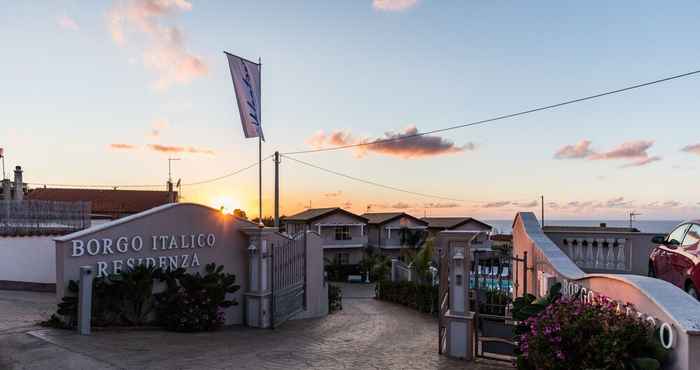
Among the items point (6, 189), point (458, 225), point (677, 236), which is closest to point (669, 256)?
point (677, 236)

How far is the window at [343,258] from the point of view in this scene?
4456 cm

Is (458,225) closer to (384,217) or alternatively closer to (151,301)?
(384,217)

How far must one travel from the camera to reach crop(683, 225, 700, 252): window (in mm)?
6648

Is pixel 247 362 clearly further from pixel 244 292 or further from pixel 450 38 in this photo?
pixel 450 38

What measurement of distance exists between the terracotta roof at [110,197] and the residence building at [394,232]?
20.7 m

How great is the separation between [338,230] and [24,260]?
31911 mm

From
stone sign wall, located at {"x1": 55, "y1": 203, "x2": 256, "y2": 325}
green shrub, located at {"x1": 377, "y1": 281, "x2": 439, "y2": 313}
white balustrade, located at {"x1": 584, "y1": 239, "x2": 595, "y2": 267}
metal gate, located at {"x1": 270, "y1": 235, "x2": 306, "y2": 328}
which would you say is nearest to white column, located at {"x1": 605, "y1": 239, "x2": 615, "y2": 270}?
white balustrade, located at {"x1": 584, "y1": 239, "x2": 595, "y2": 267}

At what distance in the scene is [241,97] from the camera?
14.8m

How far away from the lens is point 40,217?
16.0m

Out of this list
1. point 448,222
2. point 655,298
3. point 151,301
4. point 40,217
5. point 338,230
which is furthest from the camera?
point 448,222

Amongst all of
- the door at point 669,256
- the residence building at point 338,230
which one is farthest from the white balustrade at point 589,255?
the residence building at point 338,230

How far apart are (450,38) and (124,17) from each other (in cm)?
964

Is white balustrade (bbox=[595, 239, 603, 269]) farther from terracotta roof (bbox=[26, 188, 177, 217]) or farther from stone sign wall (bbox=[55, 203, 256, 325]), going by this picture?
terracotta roof (bbox=[26, 188, 177, 217])

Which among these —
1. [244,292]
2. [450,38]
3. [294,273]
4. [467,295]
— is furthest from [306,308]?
[450,38]
